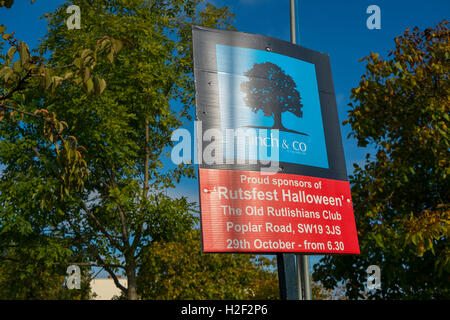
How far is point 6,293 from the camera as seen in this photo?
1805 centimetres

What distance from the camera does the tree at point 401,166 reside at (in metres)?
10.3

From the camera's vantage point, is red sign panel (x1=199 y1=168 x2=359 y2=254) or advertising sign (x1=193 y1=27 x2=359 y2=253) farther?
advertising sign (x1=193 y1=27 x2=359 y2=253)

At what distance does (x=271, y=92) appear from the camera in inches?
268

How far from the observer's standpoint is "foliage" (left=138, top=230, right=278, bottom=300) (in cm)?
1664

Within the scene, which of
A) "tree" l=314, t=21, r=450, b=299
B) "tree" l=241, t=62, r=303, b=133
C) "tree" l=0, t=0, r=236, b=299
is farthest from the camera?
"tree" l=0, t=0, r=236, b=299

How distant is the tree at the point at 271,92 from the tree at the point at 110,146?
10.1 m

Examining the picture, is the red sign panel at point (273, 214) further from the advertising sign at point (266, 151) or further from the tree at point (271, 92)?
the tree at point (271, 92)

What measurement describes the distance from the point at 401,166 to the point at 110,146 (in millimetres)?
10018

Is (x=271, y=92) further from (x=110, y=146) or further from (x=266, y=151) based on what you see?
(x=110, y=146)

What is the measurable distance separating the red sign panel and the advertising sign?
12 millimetres

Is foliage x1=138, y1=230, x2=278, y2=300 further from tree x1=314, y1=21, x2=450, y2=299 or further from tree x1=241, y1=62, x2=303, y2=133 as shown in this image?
tree x1=241, y1=62, x2=303, y2=133

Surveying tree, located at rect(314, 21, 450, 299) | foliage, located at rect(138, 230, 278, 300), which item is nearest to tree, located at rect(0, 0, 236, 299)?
foliage, located at rect(138, 230, 278, 300)
